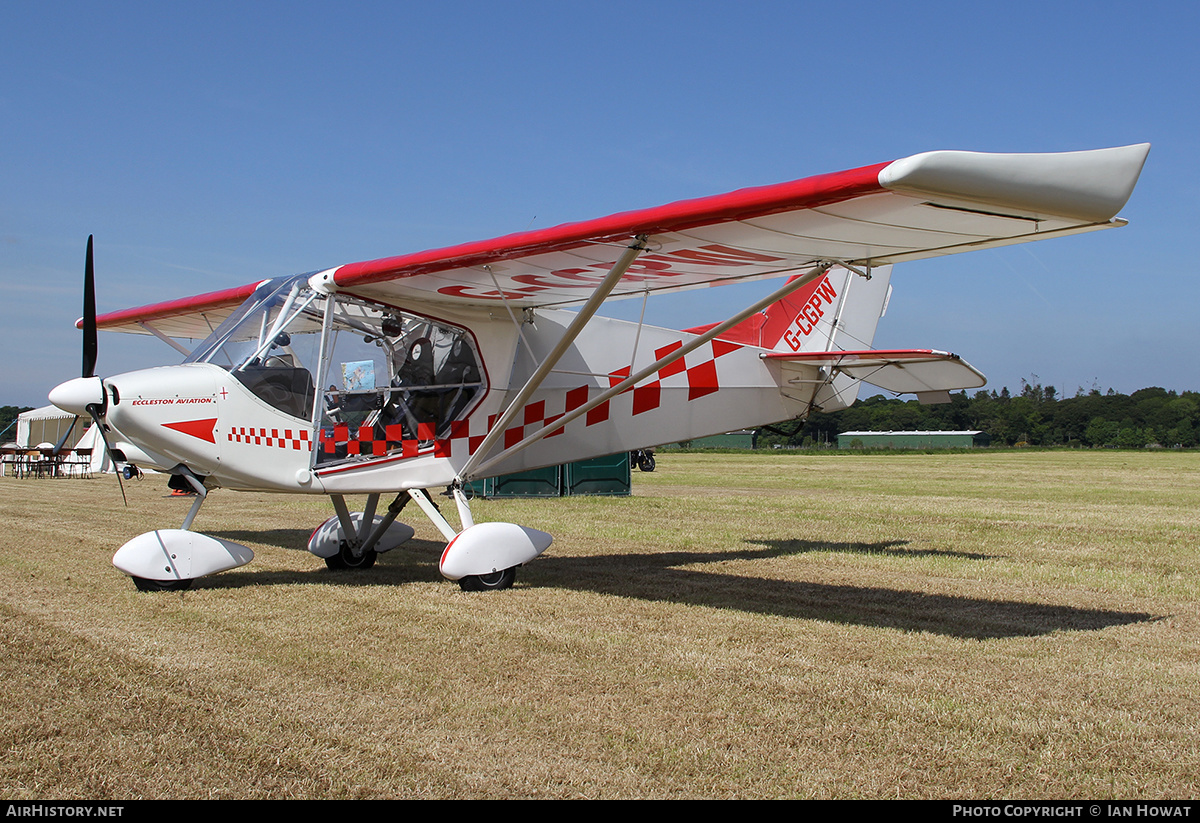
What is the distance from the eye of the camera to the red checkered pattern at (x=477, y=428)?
7.32 metres

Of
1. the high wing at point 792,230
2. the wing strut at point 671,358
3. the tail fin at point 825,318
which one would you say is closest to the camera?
the high wing at point 792,230

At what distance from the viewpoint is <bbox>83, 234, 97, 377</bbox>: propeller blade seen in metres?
6.86

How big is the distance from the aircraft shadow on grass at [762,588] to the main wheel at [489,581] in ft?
0.80

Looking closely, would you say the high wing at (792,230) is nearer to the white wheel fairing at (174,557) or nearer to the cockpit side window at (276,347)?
the cockpit side window at (276,347)

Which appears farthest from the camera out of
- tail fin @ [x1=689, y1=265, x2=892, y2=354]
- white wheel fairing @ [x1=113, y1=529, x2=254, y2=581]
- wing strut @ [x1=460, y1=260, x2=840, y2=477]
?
tail fin @ [x1=689, y1=265, x2=892, y2=354]

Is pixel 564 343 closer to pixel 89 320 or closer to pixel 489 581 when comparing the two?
pixel 489 581

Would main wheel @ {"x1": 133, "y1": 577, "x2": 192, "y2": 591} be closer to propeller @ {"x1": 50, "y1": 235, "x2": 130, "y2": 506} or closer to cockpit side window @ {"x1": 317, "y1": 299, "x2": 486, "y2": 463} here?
propeller @ {"x1": 50, "y1": 235, "x2": 130, "y2": 506}

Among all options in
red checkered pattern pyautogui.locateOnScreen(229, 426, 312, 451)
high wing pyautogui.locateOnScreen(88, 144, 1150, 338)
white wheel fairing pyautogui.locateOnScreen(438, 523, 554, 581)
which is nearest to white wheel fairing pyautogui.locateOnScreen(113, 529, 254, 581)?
red checkered pattern pyautogui.locateOnScreen(229, 426, 312, 451)

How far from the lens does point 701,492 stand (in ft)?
63.5

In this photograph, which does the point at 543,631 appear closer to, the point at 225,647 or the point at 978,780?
the point at 225,647

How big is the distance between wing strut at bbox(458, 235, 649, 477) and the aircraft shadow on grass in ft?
3.87

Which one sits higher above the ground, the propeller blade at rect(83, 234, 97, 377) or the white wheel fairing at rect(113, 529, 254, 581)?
the propeller blade at rect(83, 234, 97, 377)

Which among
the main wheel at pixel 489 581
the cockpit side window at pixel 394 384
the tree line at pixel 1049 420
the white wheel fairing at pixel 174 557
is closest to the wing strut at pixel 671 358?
the cockpit side window at pixel 394 384

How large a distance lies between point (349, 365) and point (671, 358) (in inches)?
104
